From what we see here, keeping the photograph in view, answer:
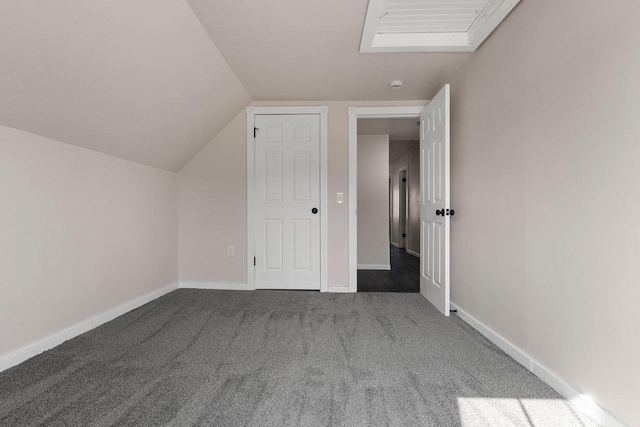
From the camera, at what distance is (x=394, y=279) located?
3.97 metres

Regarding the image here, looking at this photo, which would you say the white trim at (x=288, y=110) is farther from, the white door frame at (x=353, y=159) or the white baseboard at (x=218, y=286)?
the white baseboard at (x=218, y=286)

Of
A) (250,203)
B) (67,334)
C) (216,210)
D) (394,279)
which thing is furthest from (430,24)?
(67,334)

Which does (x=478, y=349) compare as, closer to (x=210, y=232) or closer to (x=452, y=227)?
(x=452, y=227)

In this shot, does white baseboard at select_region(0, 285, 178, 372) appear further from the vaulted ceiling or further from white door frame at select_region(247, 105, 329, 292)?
the vaulted ceiling

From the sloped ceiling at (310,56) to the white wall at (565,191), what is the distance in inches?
24.5

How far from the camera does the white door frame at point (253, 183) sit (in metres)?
3.24

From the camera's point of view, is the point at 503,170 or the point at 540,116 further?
the point at 503,170

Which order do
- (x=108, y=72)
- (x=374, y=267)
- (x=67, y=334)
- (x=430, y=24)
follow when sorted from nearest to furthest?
(x=108, y=72) → (x=67, y=334) → (x=430, y=24) → (x=374, y=267)

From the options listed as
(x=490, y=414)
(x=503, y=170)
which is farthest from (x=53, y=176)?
(x=503, y=170)

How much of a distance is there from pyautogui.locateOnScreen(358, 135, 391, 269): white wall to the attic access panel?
2.63 meters

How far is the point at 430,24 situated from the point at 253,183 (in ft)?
7.19

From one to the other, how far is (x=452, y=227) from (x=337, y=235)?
1181mm

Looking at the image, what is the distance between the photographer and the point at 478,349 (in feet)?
6.10

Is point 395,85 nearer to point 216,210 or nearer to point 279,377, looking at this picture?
point 216,210
